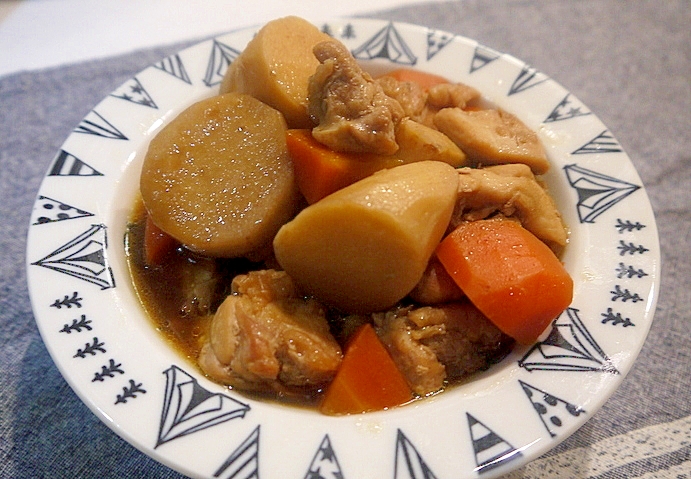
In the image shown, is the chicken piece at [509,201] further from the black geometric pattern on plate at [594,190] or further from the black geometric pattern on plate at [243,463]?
the black geometric pattern on plate at [243,463]

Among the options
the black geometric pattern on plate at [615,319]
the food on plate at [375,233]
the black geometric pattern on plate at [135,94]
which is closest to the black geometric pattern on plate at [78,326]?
the food on plate at [375,233]

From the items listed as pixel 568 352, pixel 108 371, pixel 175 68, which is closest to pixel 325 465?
pixel 108 371

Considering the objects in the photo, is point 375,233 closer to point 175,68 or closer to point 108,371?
point 108,371

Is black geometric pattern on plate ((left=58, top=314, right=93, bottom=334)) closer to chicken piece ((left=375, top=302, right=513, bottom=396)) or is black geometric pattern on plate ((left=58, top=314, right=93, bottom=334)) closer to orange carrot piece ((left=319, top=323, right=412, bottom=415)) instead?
orange carrot piece ((left=319, top=323, right=412, bottom=415))

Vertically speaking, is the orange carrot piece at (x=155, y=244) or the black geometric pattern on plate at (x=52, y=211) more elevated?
the black geometric pattern on plate at (x=52, y=211)

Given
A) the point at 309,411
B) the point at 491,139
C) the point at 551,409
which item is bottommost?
the point at 309,411

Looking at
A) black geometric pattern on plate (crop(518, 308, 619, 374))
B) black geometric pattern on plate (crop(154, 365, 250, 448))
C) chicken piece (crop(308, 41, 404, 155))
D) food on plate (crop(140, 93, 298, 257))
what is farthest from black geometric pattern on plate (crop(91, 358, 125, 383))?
black geometric pattern on plate (crop(518, 308, 619, 374))

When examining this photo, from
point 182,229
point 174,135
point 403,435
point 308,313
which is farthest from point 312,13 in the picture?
point 403,435
